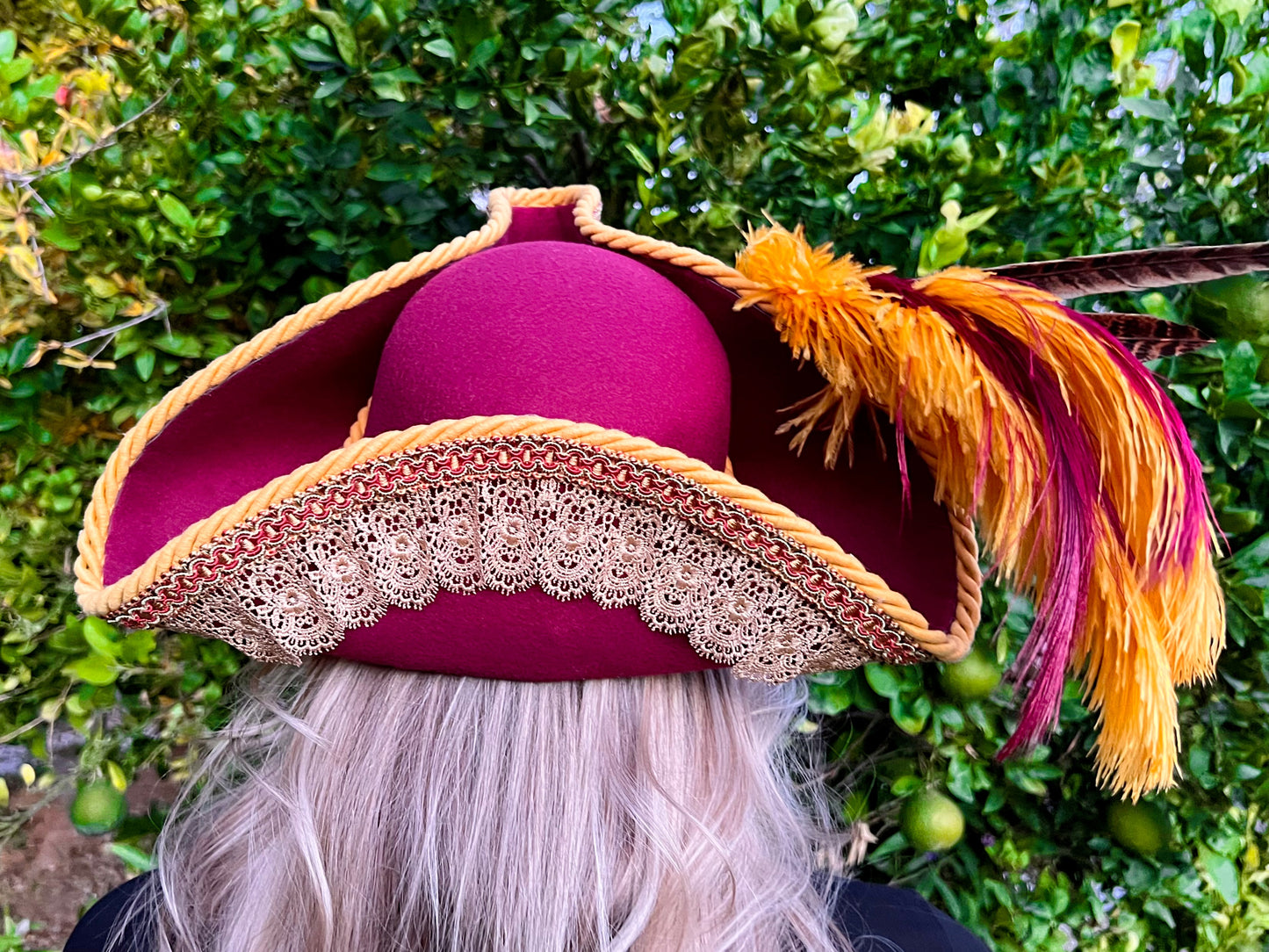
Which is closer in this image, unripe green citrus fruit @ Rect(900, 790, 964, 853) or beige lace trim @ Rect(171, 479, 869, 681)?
beige lace trim @ Rect(171, 479, 869, 681)

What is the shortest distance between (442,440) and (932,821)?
3.24ft

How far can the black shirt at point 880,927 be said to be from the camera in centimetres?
102

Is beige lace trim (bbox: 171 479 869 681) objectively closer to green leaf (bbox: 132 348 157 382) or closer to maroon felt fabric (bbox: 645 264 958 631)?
maroon felt fabric (bbox: 645 264 958 631)

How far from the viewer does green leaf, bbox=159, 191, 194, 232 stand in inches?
46.1

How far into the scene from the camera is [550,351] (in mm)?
743

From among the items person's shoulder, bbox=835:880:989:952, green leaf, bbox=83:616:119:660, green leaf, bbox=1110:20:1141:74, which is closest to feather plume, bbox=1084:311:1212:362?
green leaf, bbox=1110:20:1141:74

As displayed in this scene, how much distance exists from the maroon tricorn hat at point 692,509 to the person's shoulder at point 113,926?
55 centimetres

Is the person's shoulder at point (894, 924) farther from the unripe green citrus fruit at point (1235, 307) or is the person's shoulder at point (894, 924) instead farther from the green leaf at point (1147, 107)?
the green leaf at point (1147, 107)

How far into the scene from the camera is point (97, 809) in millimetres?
1319

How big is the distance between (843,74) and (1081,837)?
49.4 inches

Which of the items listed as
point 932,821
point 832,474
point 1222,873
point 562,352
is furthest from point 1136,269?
point 1222,873

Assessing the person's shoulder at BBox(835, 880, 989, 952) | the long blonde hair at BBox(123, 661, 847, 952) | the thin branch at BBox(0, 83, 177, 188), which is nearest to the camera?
the long blonde hair at BBox(123, 661, 847, 952)

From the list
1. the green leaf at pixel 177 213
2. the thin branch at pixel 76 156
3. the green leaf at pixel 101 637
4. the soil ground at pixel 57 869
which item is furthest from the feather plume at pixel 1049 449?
the soil ground at pixel 57 869

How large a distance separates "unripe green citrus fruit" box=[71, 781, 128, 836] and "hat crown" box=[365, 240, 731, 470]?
0.97m
